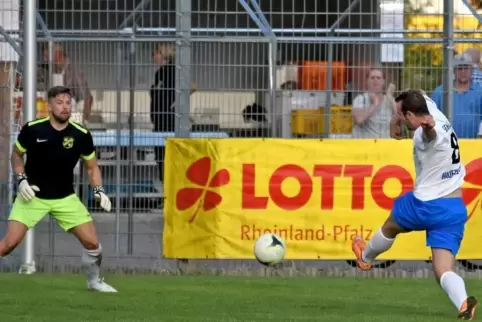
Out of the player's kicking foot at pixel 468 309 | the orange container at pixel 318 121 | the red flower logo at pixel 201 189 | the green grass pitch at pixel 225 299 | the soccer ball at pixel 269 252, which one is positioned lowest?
the green grass pitch at pixel 225 299

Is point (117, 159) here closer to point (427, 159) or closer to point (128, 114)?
point (128, 114)

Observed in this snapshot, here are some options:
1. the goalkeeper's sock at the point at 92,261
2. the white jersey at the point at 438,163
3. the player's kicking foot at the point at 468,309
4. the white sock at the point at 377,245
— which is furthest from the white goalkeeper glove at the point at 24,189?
the player's kicking foot at the point at 468,309

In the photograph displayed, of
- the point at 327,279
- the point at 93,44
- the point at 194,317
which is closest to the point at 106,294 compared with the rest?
the point at 194,317

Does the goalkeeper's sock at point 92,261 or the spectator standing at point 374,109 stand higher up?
the spectator standing at point 374,109

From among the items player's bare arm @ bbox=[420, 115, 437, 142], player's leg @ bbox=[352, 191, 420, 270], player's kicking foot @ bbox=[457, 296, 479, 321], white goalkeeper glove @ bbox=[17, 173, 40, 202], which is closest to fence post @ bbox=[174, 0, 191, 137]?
white goalkeeper glove @ bbox=[17, 173, 40, 202]

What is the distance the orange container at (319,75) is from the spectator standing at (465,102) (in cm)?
115

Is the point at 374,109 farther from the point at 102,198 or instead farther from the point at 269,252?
the point at 102,198

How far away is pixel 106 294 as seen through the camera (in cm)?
1163

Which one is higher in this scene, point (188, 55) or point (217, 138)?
point (188, 55)

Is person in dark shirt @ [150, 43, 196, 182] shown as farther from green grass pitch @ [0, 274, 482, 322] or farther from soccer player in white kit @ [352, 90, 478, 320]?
soccer player in white kit @ [352, 90, 478, 320]

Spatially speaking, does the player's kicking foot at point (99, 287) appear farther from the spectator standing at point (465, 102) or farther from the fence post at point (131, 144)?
the spectator standing at point (465, 102)

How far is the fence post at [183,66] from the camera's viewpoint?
1412 cm

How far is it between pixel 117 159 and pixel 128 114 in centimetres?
54

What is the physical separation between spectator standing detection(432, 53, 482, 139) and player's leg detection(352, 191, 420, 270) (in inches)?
146
